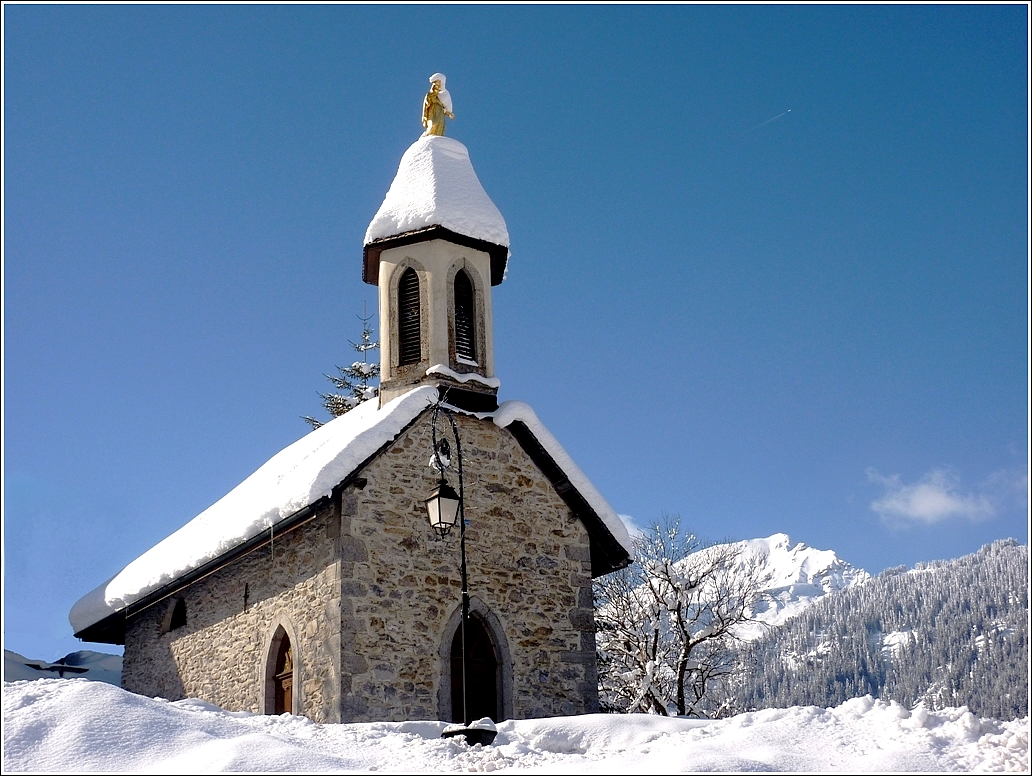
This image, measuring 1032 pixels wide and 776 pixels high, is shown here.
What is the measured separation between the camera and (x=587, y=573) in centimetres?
1530

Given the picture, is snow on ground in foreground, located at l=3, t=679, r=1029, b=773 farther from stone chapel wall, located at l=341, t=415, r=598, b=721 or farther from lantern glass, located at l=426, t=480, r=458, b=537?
stone chapel wall, located at l=341, t=415, r=598, b=721

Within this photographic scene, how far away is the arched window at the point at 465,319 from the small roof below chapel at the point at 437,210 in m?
0.60

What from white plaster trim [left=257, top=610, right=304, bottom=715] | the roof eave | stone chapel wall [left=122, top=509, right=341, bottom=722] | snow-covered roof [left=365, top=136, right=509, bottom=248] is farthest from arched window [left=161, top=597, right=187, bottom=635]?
snow-covered roof [left=365, top=136, right=509, bottom=248]

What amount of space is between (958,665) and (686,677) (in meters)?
125

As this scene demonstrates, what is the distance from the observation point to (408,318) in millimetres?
16438

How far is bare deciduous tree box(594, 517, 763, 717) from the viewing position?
67.9ft

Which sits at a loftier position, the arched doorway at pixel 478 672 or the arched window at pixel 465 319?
the arched window at pixel 465 319

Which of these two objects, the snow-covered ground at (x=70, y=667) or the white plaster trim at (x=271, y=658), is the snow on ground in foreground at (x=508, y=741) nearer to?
the white plaster trim at (x=271, y=658)

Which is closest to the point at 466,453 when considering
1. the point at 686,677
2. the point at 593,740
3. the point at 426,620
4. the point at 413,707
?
the point at 426,620

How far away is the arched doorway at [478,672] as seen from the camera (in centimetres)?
1391

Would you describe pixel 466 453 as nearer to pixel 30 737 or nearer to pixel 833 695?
pixel 30 737

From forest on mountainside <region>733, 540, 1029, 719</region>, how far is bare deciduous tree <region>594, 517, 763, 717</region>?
80.4 meters

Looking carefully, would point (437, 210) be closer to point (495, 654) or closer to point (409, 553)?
point (409, 553)

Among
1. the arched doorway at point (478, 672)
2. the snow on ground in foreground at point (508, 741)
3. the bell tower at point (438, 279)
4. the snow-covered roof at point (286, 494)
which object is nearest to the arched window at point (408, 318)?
the bell tower at point (438, 279)
